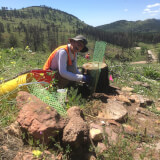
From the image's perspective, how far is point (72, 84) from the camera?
168 inches

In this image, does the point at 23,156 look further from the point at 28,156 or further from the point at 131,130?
the point at 131,130

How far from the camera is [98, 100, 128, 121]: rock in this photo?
3180 mm

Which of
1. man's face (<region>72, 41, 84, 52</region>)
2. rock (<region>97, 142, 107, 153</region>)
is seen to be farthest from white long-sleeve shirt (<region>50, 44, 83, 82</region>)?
rock (<region>97, 142, 107, 153</region>)

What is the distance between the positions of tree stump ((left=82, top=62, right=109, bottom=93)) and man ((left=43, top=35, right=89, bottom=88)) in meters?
0.22

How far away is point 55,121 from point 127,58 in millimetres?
7473

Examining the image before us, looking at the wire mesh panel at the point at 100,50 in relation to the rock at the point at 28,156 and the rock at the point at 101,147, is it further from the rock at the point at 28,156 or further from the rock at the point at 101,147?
the rock at the point at 28,156

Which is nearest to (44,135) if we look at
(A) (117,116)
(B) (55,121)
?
(B) (55,121)

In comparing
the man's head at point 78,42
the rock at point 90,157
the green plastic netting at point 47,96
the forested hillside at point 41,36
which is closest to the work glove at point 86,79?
the man's head at point 78,42

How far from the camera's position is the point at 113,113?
3256mm

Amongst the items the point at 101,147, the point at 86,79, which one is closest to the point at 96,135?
the point at 101,147

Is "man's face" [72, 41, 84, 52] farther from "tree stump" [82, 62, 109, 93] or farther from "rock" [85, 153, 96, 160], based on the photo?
"rock" [85, 153, 96, 160]

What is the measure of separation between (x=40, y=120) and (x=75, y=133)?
1.64ft

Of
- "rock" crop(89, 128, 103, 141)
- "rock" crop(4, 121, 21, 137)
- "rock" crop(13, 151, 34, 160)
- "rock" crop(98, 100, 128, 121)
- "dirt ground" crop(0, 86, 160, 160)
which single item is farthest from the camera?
"rock" crop(98, 100, 128, 121)

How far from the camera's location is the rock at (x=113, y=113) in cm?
318
